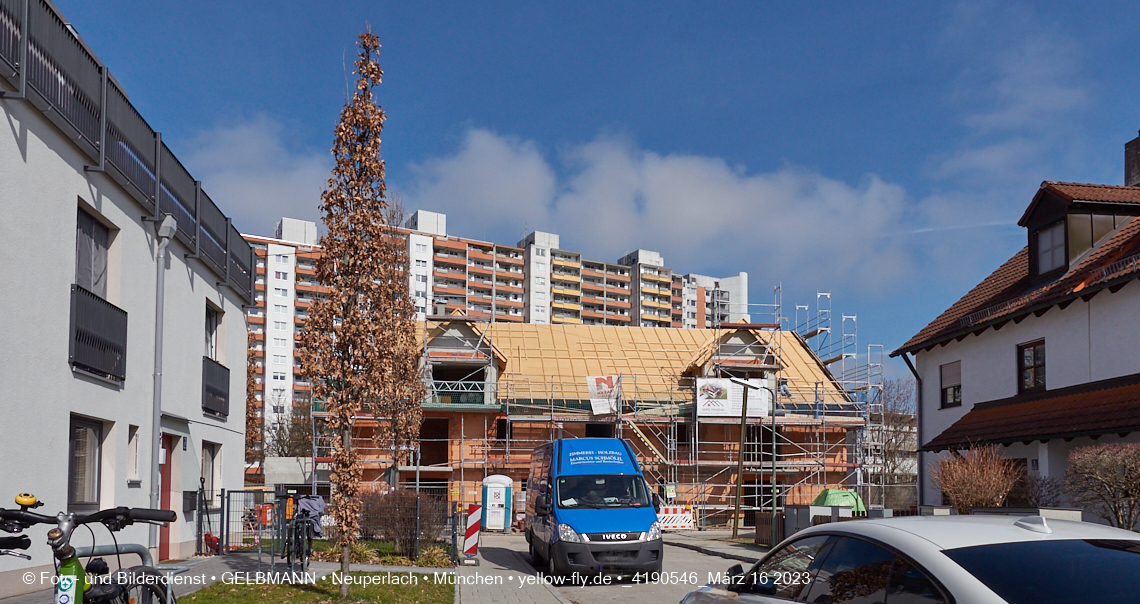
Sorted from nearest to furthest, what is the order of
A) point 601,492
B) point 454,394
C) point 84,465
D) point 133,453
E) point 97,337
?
1. point 97,337
2. point 84,465
3. point 133,453
4. point 601,492
5. point 454,394

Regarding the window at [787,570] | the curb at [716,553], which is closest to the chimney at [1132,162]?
the curb at [716,553]

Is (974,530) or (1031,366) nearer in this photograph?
(974,530)

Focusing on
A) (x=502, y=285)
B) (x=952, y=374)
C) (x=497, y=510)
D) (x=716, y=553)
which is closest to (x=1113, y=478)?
(x=952, y=374)

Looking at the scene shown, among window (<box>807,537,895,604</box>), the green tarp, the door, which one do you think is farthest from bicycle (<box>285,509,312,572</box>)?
the green tarp

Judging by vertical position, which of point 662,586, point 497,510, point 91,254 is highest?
point 91,254

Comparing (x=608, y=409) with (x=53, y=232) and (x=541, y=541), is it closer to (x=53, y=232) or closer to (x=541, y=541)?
(x=541, y=541)

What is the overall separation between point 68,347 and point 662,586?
10.3 meters

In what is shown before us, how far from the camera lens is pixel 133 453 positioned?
1544 cm

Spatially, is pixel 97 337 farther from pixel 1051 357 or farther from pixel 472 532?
pixel 1051 357

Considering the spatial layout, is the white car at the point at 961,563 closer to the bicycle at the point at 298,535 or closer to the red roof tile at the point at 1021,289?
the bicycle at the point at 298,535

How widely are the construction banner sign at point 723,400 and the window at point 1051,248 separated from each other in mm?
18544

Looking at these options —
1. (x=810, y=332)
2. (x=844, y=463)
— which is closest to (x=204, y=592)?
(x=844, y=463)

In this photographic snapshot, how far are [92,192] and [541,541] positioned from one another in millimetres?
10545

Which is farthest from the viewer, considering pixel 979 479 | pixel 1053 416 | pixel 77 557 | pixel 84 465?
pixel 1053 416
